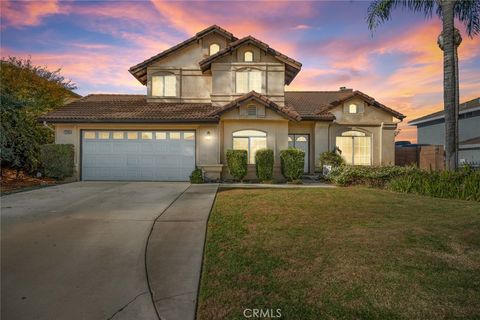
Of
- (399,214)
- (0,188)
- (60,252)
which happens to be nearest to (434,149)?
(399,214)

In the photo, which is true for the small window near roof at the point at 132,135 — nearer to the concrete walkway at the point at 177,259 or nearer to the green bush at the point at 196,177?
the green bush at the point at 196,177

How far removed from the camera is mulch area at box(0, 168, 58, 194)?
11342 millimetres

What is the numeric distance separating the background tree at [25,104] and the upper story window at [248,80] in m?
9.85

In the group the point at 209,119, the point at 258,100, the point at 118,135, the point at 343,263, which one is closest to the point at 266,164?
the point at 258,100

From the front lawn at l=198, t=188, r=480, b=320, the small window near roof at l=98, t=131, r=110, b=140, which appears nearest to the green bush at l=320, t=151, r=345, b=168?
the front lawn at l=198, t=188, r=480, b=320

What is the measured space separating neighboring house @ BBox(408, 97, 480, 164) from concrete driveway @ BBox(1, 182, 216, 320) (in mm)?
21066

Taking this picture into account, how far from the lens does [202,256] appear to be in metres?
4.28

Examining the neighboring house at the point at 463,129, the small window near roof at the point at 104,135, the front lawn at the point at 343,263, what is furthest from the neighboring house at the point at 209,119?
the neighboring house at the point at 463,129

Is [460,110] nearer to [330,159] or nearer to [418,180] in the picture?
[330,159]

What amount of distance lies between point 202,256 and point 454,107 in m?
12.4

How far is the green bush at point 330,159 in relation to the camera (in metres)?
15.3

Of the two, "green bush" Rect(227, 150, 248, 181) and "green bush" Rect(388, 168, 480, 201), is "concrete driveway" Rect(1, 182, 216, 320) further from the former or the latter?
"green bush" Rect(388, 168, 480, 201)

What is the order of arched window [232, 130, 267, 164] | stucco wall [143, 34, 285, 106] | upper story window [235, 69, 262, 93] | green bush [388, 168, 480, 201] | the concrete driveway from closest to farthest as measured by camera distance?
the concrete driveway, green bush [388, 168, 480, 201], arched window [232, 130, 267, 164], stucco wall [143, 34, 285, 106], upper story window [235, 69, 262, 93]

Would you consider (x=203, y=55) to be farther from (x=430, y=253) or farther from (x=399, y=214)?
(x=430, y=253)
